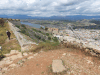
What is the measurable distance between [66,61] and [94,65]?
211 cm

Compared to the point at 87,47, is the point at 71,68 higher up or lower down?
lower down

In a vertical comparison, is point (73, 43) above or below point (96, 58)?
above

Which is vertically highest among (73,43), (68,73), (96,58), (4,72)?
(73,43)

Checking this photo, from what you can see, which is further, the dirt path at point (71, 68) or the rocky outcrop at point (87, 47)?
the rocky outcrop at point (87, 47)

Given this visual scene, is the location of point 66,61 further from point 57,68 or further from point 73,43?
point 73,43

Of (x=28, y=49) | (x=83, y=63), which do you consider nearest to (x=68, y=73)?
(x=83, y=63)

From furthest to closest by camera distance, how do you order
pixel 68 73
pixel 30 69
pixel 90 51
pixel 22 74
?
pixel 90 51
pixel 30 69
pixel 22 74
pixel 68 73

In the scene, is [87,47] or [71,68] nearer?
[71,68]

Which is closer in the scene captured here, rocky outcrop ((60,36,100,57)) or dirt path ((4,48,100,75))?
dirt path ((4,48,100,75))

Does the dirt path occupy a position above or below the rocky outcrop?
below

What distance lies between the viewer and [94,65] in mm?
5004

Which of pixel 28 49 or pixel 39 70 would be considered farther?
pixel 28 49

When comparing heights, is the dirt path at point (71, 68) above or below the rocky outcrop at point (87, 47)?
below

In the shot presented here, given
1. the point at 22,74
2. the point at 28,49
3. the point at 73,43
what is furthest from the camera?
the point at 28,49
